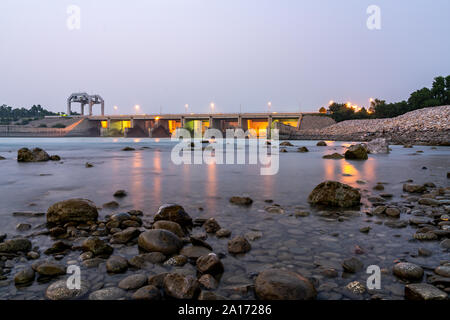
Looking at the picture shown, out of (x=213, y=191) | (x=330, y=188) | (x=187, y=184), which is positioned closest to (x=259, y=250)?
(x=330, y=188)

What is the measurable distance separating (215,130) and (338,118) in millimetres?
45823

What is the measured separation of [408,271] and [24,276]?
4.21 metres

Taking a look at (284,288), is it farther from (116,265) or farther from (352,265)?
(116,265)


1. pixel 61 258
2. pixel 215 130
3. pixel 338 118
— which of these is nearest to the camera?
pixel 61 258

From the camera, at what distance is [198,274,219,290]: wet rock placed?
3143 millimetres

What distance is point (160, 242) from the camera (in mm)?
4109

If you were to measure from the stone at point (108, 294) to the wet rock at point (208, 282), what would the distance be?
2.61 ft

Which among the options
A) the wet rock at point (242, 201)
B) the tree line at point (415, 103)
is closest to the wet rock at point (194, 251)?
the wet rock at point (242, 201)

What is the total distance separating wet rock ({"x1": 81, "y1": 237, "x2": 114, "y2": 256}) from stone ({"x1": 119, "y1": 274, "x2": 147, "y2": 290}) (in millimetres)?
940

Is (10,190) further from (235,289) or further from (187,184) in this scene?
(235,289)

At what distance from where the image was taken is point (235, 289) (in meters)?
3.10

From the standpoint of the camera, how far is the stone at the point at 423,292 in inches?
109

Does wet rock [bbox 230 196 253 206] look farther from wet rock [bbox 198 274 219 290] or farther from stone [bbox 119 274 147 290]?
stone [bbox 119 274 147 290]
